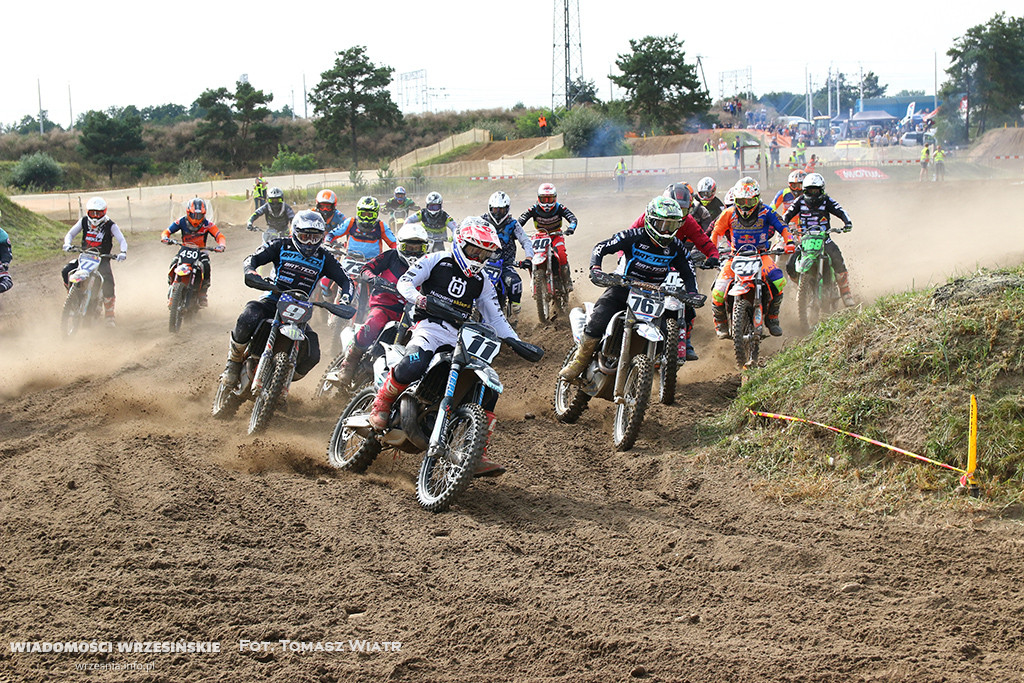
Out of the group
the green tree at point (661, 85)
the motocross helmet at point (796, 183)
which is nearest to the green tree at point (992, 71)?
the green tree at point (661, 85)

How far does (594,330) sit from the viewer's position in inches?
383

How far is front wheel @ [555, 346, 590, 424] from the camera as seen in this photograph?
1010 centimetres

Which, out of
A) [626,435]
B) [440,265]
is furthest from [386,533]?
[626,435]

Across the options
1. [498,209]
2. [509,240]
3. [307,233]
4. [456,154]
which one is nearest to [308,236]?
[307,233]

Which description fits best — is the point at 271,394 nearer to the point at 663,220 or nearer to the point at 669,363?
the point at 669,363

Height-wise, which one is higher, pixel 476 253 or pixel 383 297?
pixel 476 253

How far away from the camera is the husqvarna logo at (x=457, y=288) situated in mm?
7887

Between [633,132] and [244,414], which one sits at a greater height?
[633,132]

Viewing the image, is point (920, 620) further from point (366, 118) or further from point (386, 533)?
point (366, 118)

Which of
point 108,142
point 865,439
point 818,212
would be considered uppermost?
point 108,142

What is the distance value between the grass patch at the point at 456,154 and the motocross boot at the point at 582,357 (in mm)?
61105

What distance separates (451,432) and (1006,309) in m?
4.74

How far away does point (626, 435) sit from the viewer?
903 centimetres

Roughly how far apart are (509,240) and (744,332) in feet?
13.7
